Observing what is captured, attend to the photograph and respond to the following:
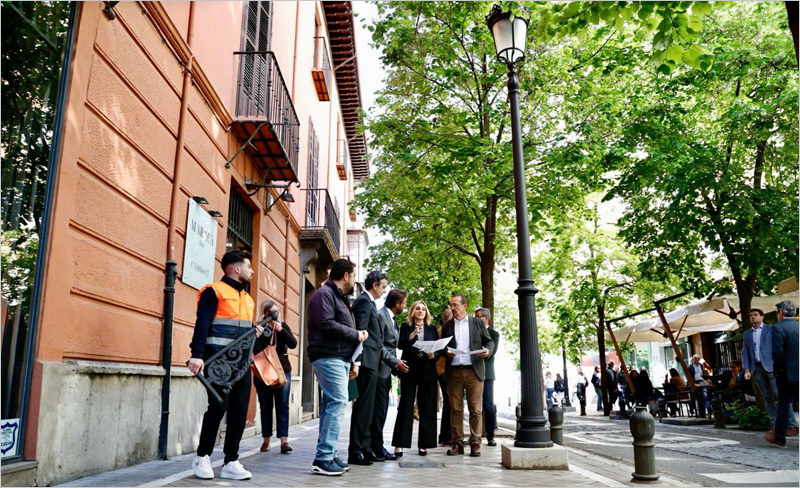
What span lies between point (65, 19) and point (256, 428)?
7333 mm

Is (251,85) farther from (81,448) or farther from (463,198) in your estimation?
(81,448)

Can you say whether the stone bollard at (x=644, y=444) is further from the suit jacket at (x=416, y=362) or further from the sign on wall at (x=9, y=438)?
the sign on wall at (x=9, y=438)

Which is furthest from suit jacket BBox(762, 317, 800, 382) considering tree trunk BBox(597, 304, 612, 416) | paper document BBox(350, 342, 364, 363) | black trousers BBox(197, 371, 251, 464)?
tree trunk BBox(597, 304, 612, 416)

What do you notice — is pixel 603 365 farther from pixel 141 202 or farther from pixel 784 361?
pixel 141 202

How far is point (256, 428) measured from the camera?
412 inches

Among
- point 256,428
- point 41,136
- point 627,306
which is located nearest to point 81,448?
point 41,136

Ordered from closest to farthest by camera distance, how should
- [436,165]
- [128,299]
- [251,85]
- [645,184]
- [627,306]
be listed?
[128,299]
[251,85]
[436,165]
[645,184]
[627,306]

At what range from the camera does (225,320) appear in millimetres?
5262

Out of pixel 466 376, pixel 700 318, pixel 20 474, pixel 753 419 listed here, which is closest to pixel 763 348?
pixel 753 419

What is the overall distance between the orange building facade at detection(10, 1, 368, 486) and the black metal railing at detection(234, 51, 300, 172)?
0.03 m

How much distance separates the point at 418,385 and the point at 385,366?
1.06 meters

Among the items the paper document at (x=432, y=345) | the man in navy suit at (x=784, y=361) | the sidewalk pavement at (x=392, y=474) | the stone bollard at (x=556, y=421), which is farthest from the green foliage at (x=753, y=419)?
the paper document at (x=432, y=345)

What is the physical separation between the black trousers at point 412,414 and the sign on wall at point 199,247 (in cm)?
306

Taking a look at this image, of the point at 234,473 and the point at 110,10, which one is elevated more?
the point at 110,10
